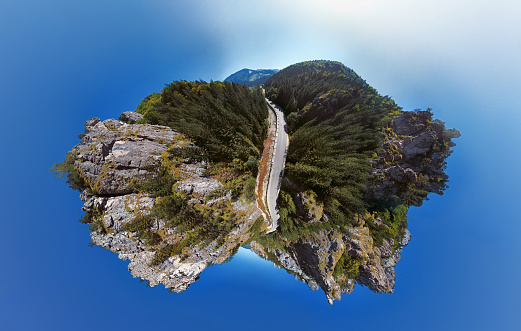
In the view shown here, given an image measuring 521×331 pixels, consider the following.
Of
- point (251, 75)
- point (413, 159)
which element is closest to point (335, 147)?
point (413, 159)

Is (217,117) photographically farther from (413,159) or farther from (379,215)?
(379,215)

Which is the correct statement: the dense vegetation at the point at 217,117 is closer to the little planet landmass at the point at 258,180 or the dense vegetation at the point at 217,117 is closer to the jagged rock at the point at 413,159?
the little planet landmass at the point at 258,180

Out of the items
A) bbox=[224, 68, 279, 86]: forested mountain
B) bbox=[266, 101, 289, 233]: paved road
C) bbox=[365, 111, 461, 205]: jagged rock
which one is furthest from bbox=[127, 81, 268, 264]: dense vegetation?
bbox=[224, 68, 279, 86]: forested mountain

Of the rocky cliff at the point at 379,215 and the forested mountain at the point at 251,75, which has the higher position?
the forested mountain at the point at 251,75

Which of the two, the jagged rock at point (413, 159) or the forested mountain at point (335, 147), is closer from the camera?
the jagged rock at point (413, 159)

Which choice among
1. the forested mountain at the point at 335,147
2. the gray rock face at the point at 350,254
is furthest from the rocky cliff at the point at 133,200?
the gray rock face at the point at 350,254
